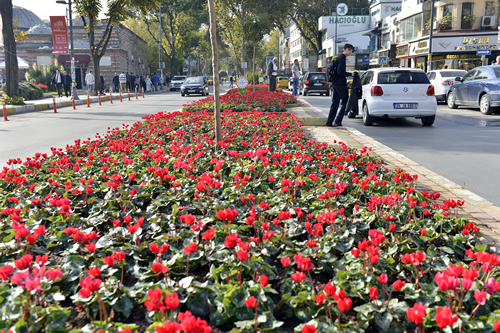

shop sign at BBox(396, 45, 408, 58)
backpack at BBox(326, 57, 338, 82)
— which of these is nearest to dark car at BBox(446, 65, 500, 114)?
backpack at BBox(326, 57, 338, 82)

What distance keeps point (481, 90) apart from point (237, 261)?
1563 cm

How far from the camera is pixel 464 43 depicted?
119 ft

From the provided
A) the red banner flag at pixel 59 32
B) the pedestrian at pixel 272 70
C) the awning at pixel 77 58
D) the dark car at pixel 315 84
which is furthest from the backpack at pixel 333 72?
the awning at pixel 77 58

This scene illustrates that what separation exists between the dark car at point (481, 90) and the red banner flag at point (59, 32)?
936 inches

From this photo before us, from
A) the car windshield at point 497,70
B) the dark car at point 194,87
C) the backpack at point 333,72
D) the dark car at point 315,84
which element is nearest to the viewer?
the backpack at point 333,72

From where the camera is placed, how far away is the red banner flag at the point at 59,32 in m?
27.6

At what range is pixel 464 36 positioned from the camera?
3612 centimetres

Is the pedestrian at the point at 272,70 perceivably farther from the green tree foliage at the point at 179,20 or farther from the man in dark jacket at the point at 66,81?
the green tree foliage at the point at 179,20

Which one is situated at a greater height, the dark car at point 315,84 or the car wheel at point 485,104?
the dark car at point 315,84

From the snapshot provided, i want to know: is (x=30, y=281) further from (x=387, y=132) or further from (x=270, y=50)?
(x=270, y=50)

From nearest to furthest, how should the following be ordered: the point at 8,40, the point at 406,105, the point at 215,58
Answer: the point at 215,58 → the point at 406,105 → the point at 8,40

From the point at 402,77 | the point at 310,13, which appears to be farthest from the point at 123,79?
the point at 402,77

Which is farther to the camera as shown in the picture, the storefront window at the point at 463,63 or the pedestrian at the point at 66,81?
the storefront window at the point at 463,63

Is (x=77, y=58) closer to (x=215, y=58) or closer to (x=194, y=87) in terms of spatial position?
(x=194, y=87)
